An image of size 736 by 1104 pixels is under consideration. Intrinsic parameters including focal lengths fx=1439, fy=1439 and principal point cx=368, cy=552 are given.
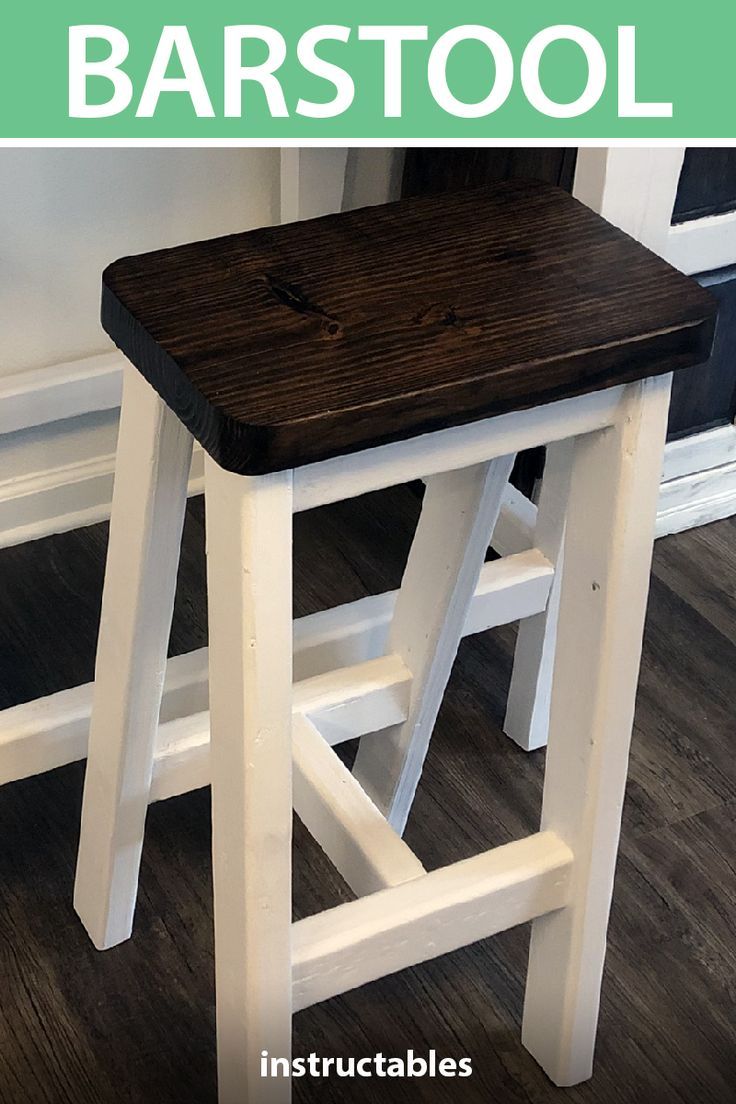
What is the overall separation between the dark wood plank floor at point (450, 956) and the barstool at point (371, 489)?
0.27ft

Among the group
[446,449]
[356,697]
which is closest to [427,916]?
[356,697]

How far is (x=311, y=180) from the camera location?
5.41 ft

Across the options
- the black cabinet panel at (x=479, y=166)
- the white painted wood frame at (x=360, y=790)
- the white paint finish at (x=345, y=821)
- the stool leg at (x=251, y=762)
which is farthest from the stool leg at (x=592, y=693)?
the black cabinet panel at (x=479, y=166)

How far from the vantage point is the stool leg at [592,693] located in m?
0.94

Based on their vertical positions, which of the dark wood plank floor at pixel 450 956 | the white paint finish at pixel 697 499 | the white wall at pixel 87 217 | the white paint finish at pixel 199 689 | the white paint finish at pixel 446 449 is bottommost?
the dark wood plank floor at pixel 450 956

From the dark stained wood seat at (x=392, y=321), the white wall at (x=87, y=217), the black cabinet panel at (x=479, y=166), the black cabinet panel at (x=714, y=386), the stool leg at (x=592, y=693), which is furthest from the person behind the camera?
the black cabinet panel at (x=714, y=386)

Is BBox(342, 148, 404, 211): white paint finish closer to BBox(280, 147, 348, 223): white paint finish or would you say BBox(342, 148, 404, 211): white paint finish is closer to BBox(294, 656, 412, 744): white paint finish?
BBox(280, 147, 348, 223): white paint finish

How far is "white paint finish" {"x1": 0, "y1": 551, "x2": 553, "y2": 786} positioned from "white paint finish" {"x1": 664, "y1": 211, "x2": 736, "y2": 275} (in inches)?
15.9

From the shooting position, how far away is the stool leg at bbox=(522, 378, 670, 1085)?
943 mm

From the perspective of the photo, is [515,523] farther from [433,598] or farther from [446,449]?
[446,449]

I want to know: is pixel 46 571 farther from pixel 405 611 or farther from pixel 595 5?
pixel 595 5

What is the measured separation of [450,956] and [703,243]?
81 cm

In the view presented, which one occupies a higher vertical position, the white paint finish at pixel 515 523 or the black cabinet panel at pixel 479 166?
the black cabinet panel at pixel 479 166

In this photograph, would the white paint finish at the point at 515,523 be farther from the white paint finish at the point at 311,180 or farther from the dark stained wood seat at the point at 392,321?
the dark stained wood seat at the point at 392,321
